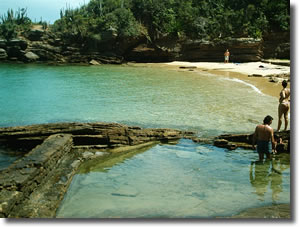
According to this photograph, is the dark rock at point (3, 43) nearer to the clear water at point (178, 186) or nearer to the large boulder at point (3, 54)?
the large boulder at point (3, 54)

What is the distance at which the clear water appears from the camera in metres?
5.54

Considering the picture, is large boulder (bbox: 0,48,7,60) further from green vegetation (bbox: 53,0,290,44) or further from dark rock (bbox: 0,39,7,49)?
green vegetation (bbox: 53,0,290,44)

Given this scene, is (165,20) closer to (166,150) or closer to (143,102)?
(143,102)

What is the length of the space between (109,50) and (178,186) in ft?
123

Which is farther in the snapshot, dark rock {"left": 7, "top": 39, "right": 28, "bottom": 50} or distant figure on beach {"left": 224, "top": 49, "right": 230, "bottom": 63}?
dark rock {"left": 7, "top": 39, "right": 28, "bottom": 50}

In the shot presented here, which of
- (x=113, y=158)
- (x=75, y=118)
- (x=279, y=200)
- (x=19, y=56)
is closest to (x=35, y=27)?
(x=19, y=56)

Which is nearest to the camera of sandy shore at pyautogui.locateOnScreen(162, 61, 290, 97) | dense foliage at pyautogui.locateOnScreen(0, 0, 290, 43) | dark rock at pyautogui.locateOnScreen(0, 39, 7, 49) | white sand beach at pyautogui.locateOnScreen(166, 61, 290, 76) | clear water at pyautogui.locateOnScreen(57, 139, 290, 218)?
clear water at pyautogui.locateOnScreen(57, 139, 290, 218)

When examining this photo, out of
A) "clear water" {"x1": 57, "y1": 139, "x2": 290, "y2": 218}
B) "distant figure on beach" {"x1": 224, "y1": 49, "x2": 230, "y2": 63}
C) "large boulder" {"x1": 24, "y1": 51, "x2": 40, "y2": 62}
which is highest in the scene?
"large boulder" {"x1": 24, "y1": 51, "x2": 40, "y2": 62}

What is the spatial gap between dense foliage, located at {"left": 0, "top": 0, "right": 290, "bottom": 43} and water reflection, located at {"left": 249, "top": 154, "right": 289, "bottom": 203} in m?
28.7

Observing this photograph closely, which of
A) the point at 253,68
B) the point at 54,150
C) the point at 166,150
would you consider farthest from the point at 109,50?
the point at 54,150

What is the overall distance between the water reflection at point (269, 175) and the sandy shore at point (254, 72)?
10795 mm

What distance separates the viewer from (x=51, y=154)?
7320 mm

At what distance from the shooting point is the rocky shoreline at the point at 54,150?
18.6 ft

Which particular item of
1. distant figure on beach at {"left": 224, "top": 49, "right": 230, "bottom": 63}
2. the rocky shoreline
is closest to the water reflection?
the rocky shoreline
